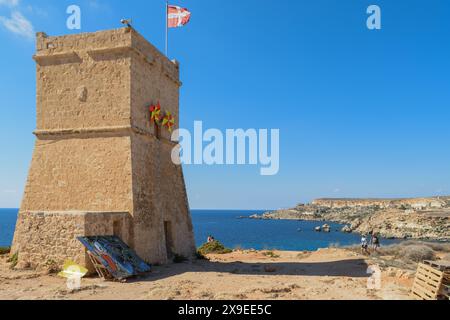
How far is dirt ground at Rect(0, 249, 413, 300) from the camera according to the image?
9672 millimetres

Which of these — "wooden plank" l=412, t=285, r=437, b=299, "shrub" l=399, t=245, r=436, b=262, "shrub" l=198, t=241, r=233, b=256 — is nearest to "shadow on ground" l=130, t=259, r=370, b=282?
"shrub" l=399, t=245, r=436, b=262

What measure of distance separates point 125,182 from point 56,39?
6896 mm

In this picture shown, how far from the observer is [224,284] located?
11.4 metres

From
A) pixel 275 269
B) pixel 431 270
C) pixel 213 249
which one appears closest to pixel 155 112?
pixel 275 269

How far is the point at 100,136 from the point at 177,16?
6813 millimetres

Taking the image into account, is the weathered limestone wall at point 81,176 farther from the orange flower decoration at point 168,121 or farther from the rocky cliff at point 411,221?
the rocky cliff at point 411,221

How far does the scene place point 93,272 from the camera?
11875mm

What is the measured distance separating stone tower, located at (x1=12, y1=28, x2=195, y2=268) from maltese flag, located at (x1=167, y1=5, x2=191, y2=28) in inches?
76.5

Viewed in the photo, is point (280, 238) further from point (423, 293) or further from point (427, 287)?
point (427, 287)

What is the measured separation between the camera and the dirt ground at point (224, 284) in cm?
967

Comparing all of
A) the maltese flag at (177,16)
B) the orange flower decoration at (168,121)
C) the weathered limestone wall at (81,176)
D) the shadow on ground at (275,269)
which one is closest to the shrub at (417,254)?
the shadow on ground at (275,269)

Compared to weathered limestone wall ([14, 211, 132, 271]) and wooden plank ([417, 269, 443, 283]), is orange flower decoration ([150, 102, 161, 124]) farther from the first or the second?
wooden plank ([417, 269, 443, 283])

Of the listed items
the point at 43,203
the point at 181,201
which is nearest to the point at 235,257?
the point at 181,201

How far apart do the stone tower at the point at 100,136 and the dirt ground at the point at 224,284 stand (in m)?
2.36
